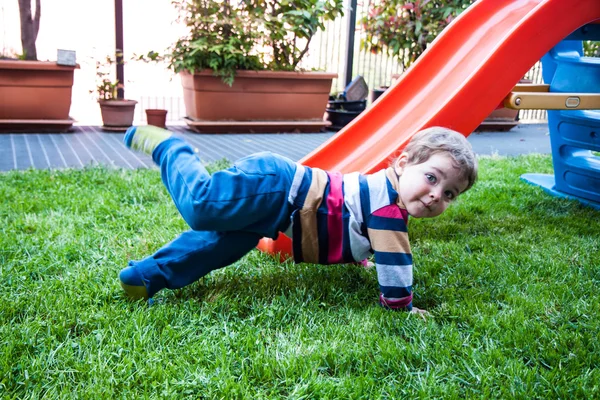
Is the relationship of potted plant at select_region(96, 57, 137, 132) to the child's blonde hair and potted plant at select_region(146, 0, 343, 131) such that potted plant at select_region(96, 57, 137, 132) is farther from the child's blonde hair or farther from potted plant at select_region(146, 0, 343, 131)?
the child's blonde hair

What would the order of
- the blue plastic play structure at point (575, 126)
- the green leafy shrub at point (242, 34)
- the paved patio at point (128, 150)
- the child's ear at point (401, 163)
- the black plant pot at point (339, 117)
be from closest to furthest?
the child's ear at point (401, 163) < the blue plastic play structure at point (575, 126) < the paved patio at point (128, 150) < the green leafy shrub at point (242, 34) < the black plant pot at point (339, 117)

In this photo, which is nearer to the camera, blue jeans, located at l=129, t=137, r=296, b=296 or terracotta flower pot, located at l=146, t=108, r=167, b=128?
blue jeans, located at l=129, t=137, r=296, b=296

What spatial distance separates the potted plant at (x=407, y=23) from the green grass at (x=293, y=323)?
5389mm

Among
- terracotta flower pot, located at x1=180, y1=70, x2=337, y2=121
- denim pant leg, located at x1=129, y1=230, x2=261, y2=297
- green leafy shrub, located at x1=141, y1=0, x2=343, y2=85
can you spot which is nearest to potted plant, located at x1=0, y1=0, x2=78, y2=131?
green leafy shrub, located at x1=141, y1=0, x2=343, y2=85

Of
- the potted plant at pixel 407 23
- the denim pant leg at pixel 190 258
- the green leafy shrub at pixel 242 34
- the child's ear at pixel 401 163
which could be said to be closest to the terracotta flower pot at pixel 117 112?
the green leafy shrub at pixel 242 34

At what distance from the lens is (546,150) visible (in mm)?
6668

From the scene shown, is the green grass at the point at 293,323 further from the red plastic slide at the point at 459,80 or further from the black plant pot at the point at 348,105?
the black plant pot at the point at 348,105

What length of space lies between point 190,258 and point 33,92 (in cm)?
527

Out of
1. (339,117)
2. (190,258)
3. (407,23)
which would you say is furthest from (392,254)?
(407,23)

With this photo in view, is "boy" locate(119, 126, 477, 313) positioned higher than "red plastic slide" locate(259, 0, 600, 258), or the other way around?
"red plastic slide" locate(259, 0, 600, 258)

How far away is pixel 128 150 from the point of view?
5449mm

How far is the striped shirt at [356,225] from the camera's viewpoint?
1.92m

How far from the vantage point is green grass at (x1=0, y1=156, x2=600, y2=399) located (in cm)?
149

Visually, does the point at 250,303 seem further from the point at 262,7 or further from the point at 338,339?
the point at 262,7
